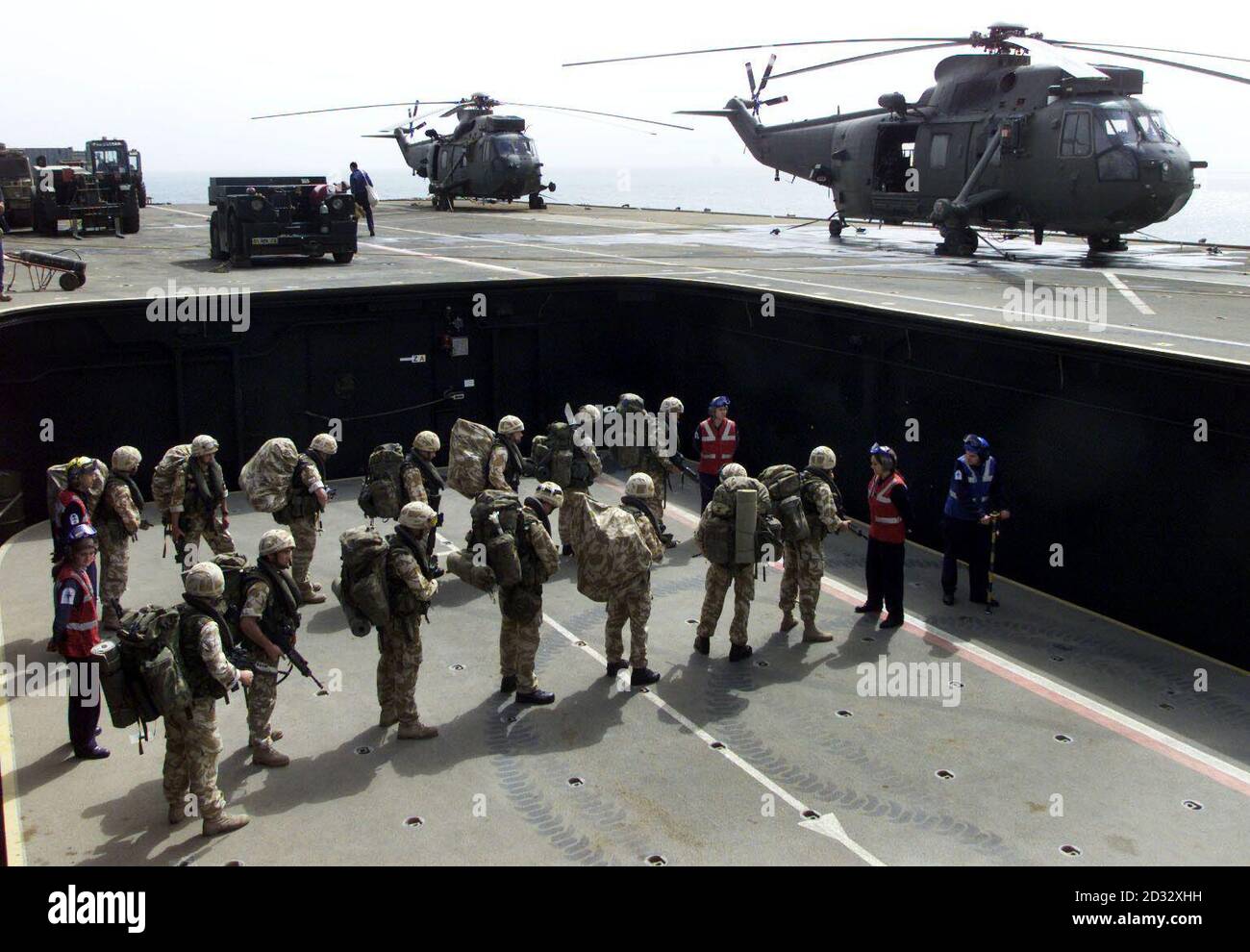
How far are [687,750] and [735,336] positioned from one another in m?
8.94

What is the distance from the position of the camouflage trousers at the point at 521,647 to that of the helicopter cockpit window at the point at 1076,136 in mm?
14788

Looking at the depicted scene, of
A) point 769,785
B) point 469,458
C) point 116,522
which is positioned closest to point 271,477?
point 116,522

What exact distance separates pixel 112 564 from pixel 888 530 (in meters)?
7.03

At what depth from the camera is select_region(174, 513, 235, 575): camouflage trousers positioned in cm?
1027

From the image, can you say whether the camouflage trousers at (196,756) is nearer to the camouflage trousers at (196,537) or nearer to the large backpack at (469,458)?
the camouflage trousers at (196,537)

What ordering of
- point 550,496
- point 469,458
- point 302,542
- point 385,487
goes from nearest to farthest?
point 550,496 < point 302,542 < point 385,487 < point 469,458

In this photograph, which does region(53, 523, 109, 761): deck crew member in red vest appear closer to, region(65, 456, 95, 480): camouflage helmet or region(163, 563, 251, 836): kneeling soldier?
region(163, 563, 251, 836): kneeling soldier

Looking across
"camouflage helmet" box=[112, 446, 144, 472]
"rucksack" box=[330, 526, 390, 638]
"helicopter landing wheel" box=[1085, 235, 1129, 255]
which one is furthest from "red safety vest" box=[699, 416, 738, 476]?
"helicopter landing wheel" box=[1085, 235, 1129, 255]

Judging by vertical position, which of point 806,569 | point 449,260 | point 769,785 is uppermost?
point 449,260

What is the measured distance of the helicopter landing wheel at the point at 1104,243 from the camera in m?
20.5

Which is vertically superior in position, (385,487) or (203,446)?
(203,446)

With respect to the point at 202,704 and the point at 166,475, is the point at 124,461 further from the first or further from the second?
the point at 202,704

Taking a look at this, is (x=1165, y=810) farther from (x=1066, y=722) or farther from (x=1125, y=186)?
(x=1125, y=186)

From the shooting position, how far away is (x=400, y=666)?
8.00 m
